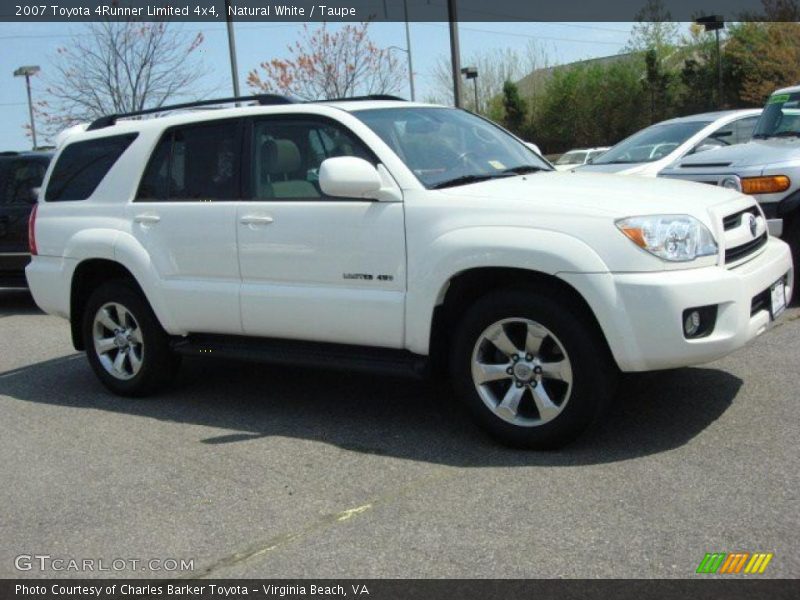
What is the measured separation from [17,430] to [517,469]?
327 centimetres

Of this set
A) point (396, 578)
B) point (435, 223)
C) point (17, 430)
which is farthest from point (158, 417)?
point (396, 578)

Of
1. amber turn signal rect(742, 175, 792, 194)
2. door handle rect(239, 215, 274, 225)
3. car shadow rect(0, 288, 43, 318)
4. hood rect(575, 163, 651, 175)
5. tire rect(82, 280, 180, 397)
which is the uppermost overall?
hood rect(575, 163, 651, 175)

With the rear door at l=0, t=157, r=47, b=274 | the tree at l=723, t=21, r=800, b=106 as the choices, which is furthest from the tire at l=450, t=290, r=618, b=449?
the tree at l=723, t=21, r=800, b=106

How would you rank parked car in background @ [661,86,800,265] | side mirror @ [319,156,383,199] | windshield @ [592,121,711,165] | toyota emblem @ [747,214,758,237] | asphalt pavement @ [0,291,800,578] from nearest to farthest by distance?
1. asphalt pavement @ [0,291,800,578]
2. side mirror @ [319,156,383,199]
3. toyota emblem @ [747,214,758,237]
4. parked car in background @ [661,86,800,265]
5. windshield @ [592,121,711,165]

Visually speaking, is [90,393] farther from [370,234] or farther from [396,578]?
[396,578]

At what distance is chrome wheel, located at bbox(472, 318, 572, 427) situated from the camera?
15.0 ft

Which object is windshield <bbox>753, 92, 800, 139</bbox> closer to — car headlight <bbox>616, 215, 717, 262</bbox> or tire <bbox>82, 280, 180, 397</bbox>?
car headlight <bbox>616, 215, 717, 262</bbox>

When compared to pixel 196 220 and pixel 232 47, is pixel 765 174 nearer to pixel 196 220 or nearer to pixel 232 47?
pixel 196 220

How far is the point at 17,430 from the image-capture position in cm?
584

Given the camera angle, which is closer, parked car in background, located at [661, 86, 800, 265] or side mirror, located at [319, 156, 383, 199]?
side mirror, located at [319, 156, 383, 199]

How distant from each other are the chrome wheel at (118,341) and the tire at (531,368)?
256cm

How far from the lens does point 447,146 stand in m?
5.41

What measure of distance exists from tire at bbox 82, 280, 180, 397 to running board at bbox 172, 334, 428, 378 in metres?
0.23
